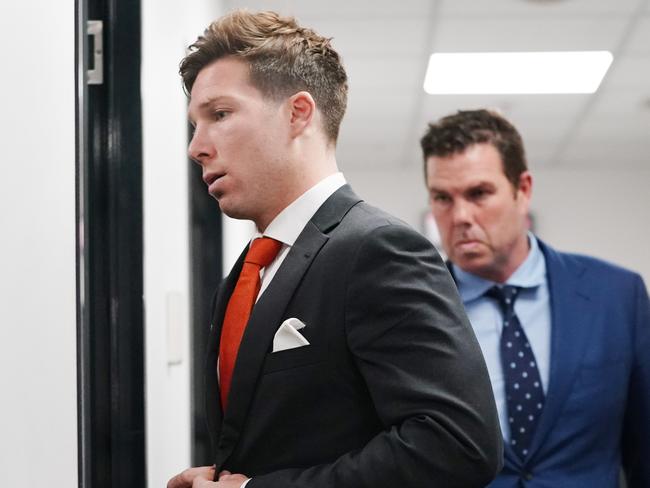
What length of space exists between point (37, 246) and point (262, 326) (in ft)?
1.04

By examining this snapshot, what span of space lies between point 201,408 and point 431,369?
6.62ft

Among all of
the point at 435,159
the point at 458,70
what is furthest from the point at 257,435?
the point at 458,70

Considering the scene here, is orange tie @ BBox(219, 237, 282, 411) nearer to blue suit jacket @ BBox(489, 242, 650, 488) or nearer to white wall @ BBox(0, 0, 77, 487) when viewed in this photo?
white wall @ BBox(0, 0, 77, 487)

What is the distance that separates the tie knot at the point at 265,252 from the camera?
102 centimetres

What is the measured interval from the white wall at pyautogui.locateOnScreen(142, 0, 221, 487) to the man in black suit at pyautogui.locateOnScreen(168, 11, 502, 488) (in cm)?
71

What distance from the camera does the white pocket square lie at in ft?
2.96

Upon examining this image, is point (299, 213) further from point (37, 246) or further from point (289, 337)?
point (37, 246)

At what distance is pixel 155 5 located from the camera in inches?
74.0

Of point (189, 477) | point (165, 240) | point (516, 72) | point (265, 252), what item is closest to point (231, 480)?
point (189, 477)

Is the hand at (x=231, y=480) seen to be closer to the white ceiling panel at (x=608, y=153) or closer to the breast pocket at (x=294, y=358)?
the breast pocket at (x=294, y=358)

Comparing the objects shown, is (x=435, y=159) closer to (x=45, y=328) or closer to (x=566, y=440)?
(x=566, y=440)

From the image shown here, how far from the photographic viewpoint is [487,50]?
3.76m

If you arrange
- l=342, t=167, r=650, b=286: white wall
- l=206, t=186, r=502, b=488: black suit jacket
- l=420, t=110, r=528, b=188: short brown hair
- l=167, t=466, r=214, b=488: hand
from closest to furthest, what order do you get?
l=206, t=186, r=502, b=488: black suit jacket < l=167, t=466, r=214, b=488: hand < l=420, t=110, r=528, b=188: short brown hair < l=342, t=167, r=650, b=286: white wall

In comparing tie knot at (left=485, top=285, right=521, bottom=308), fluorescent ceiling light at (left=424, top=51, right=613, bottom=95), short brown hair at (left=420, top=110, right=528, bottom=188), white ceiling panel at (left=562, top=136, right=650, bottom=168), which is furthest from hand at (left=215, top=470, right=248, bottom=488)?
white ceiling panel at (left=562, top=136, right=650, bottom=168)
